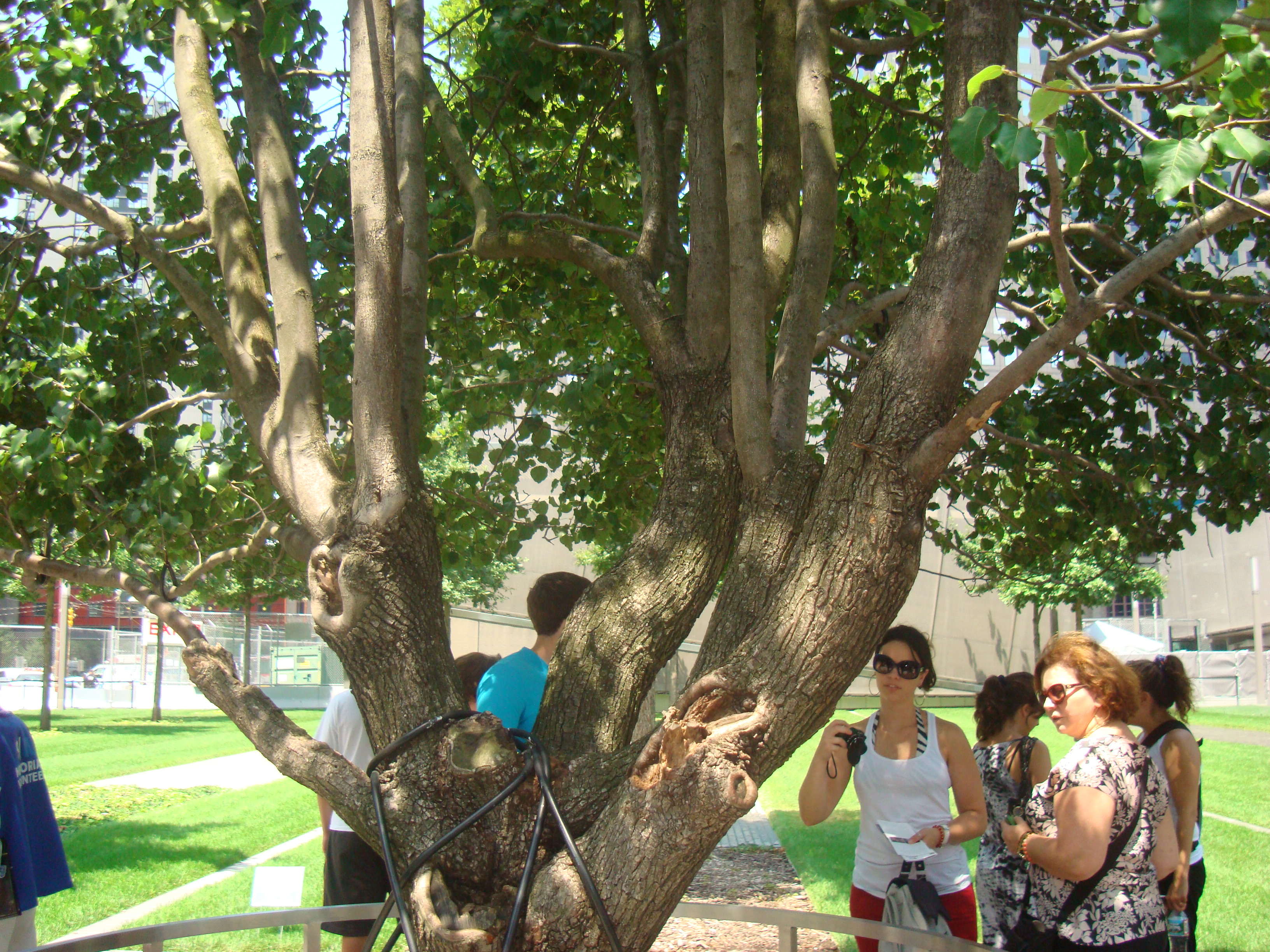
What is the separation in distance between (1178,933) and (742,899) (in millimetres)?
3832

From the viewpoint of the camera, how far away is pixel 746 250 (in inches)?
108

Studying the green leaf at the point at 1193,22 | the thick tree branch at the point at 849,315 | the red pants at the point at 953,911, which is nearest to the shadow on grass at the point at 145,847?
the red pants at the point at 953,911

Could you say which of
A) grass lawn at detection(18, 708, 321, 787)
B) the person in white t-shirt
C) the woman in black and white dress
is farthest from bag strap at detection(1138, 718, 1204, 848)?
grass lawn at detection(18, 708, 321, 787)

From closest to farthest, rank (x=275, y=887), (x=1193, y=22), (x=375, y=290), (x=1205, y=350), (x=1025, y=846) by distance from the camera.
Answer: (x=1193, y=22) < (x=375, y=290) < (x=1025, y=846) < (x=275, y=887) < (x=1205, y=350)

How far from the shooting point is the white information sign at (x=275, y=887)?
3934 mm

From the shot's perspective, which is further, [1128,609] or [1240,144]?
[1128,609]

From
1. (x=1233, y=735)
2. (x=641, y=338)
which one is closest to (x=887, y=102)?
(x=641, y=338)

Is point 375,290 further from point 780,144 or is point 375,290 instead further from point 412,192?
point 780,144

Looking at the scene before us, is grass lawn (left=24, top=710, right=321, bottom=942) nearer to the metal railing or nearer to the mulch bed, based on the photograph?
the mulch bed

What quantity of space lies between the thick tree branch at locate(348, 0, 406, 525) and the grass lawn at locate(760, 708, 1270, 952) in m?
3.51

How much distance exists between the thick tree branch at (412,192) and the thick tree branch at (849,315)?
54.9 inches

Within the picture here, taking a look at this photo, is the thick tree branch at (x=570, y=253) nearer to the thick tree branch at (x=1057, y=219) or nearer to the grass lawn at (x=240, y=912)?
the thick tree branch at (x=1057, y=219)

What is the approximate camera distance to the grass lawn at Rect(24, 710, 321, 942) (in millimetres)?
6773

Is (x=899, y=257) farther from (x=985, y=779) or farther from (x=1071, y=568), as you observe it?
(x=1071, y=568)
